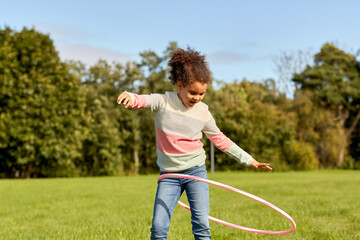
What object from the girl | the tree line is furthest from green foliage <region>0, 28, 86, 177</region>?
the girl

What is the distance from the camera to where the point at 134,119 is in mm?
42938

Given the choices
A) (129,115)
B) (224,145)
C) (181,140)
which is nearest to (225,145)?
(224,145)

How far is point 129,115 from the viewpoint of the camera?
4309 cm

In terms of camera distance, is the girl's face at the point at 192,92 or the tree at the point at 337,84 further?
the tree at the point at 337,84

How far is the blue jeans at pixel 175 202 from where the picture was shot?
4.86 m

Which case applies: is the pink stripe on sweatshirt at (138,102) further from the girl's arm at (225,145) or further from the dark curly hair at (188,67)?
the girl's arm at (225,145)

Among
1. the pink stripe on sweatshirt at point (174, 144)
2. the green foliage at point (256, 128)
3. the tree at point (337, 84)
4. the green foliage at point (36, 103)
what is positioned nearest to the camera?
the pink stripe on sweatshirt at point (174, 144)

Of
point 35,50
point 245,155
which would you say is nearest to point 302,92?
point 35,50

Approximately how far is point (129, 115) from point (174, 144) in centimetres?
3846

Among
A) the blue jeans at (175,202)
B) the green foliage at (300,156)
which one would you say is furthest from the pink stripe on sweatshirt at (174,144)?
the green foliage at (300,156)

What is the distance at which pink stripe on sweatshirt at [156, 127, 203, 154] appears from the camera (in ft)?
16.3

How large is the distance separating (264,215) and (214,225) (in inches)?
87.8

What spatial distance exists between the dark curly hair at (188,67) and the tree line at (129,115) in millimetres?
29898

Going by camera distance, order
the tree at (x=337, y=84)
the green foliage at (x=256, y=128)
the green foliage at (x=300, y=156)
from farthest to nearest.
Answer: the tree at (x=337, y=84) < the green foliage at (x=300, y=156) < the green foliage at (x=256, y=128)
